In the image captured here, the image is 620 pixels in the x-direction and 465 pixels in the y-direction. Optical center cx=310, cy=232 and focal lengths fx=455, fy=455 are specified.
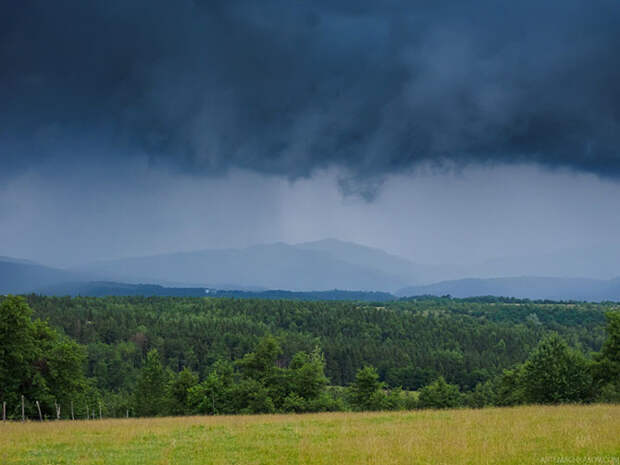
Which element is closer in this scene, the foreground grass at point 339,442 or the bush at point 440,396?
the foreground grass at point 339,442

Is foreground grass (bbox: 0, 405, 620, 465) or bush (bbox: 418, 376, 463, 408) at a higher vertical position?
foreground grass (bbox: 0, 405, 620, 465)

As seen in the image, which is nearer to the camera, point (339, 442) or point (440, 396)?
point (339, 442)

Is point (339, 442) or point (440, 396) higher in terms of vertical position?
point (339, 442)

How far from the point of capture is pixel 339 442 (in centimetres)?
1736

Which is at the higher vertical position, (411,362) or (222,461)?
(222,461)

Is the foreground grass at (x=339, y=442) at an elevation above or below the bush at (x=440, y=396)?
above

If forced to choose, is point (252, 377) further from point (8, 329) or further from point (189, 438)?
point (189, 438)

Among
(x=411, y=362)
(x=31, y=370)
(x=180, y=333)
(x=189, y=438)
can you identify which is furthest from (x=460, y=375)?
(x=189, y=438)

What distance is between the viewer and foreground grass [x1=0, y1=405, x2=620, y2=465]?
560 inches

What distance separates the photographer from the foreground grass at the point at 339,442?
1423 centimetres

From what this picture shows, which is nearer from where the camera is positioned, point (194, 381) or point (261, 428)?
point (261, 428)

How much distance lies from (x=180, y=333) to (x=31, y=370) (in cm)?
15070

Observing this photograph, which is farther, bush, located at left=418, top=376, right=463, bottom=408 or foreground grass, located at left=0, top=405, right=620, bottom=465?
bush, located at left=418, top=376, right=463, bottom=408

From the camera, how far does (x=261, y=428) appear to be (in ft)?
75.2
